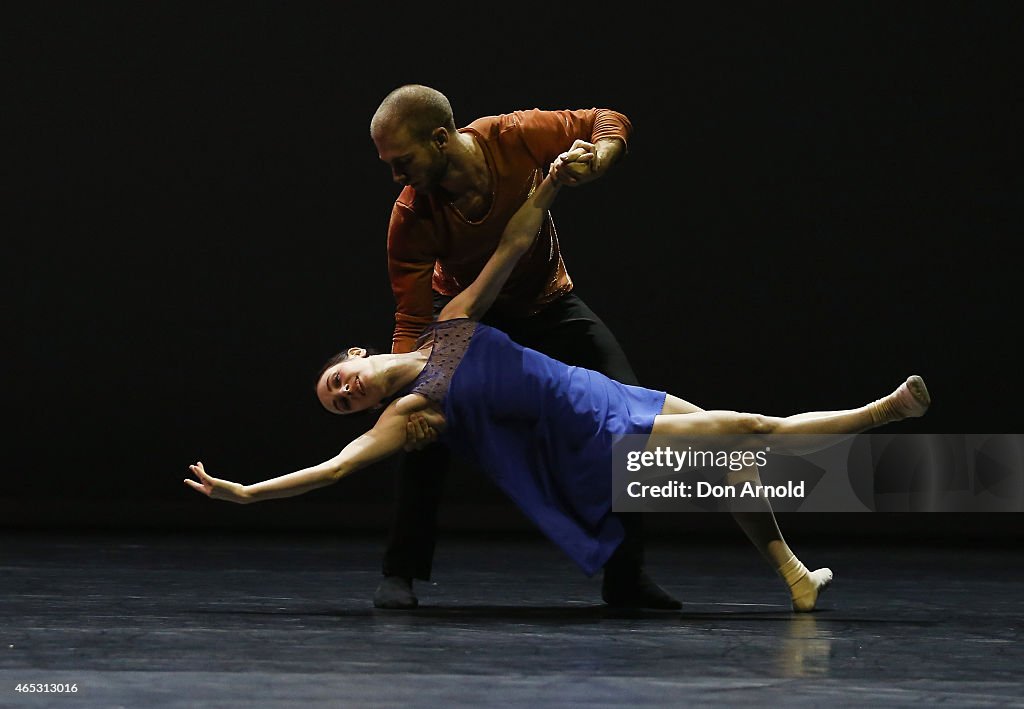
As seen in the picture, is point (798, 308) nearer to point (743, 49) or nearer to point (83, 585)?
point (743, 49)

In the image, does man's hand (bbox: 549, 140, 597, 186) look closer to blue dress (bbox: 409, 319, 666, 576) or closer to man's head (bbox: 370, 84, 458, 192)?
man's head (bbox: 370, 84, 458, 192)

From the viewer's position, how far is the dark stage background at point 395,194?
16.7 ft

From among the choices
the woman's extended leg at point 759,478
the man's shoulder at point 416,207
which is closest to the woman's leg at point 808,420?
the woman's extended leg at point 759,478

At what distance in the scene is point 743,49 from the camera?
16.8ft

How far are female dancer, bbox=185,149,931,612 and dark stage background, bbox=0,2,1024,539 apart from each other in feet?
7.76

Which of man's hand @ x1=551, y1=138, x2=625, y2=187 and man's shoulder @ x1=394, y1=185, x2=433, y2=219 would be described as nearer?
man's hand @ x1=551, y1=138, x2=625, y2=187

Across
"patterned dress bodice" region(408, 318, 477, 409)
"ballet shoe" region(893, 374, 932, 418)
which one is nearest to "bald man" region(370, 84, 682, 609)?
"patterned dress bodice" region(408, 318, 477, 409)

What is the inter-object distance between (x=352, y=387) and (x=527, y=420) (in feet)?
1.18

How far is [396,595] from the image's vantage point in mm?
2900

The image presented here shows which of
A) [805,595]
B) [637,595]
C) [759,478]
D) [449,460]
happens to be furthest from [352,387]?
[805,595]

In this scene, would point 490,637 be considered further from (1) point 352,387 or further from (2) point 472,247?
(2) point 472,247

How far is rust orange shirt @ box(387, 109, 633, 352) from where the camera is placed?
9.40 feet

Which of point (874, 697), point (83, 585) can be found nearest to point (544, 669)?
point (874, 697)

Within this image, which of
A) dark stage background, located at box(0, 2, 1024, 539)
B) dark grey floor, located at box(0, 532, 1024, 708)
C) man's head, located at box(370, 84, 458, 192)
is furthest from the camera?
dark stage background, located at box(0, 2, 1024, 539)
